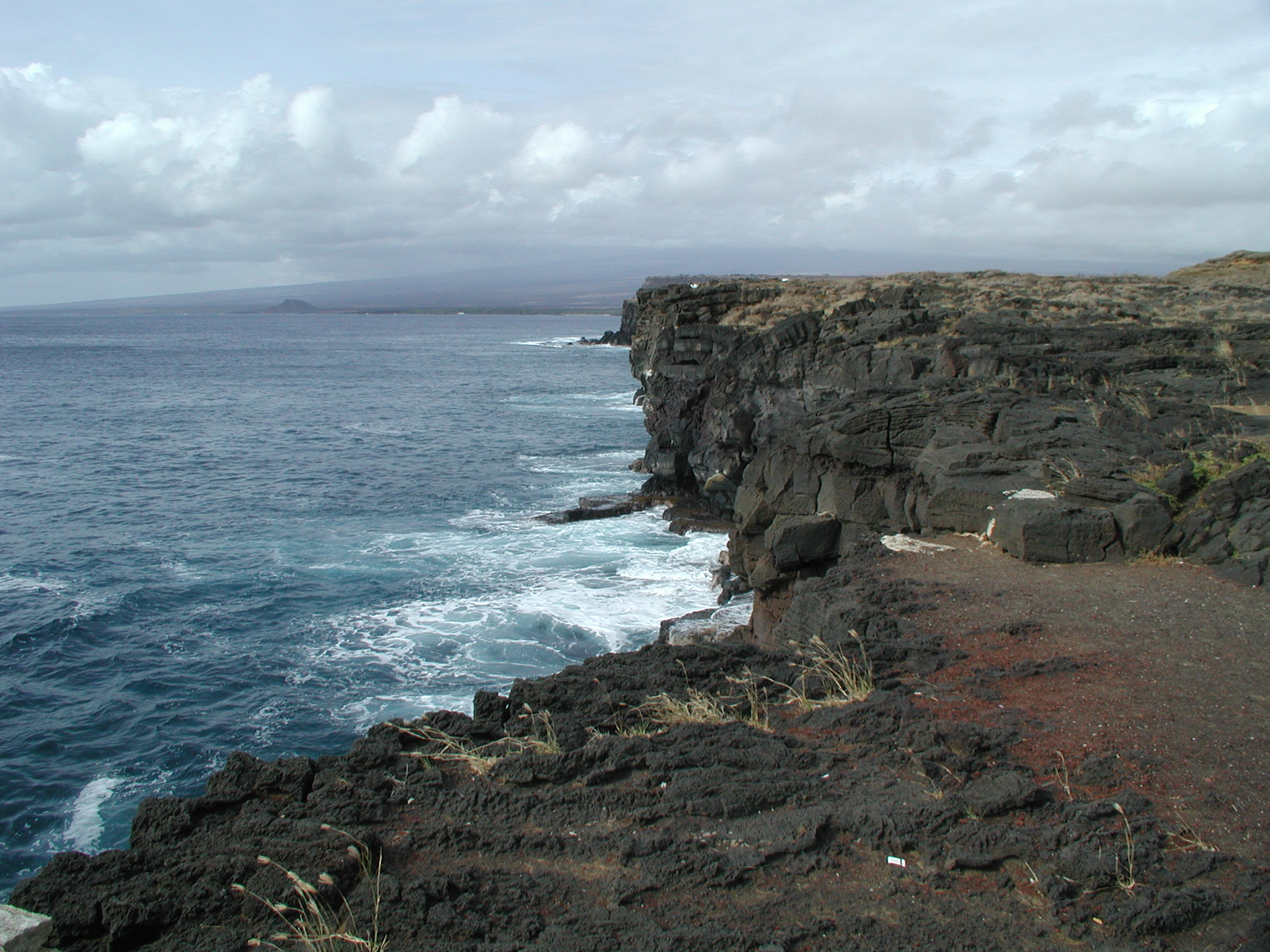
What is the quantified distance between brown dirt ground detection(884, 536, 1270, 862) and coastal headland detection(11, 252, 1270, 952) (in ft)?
0.12

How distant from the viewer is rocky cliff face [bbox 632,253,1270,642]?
466 inches

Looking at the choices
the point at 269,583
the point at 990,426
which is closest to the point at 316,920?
the point at 990,426

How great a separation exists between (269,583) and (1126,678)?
2211 centimetres

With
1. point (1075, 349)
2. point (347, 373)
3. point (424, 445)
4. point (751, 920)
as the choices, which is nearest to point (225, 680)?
point (751, 920)

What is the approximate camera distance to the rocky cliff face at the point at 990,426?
38.8ft

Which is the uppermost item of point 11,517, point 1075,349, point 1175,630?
point 1075,349

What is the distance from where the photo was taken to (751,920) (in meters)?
5.10

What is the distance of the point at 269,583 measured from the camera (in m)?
24.2

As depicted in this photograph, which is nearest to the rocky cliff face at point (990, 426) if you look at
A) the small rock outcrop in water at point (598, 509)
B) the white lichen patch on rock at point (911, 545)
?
the white lichen patch on rock at point (911, 545)

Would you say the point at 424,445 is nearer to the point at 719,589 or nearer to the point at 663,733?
the point at 719,589

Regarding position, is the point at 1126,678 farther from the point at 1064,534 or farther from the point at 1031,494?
the point at 1031,494

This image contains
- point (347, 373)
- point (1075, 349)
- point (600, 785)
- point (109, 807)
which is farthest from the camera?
point (347, 373)

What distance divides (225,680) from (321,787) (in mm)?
13284

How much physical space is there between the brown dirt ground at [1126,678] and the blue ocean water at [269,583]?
34.5 feet
